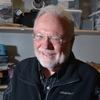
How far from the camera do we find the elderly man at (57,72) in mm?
706

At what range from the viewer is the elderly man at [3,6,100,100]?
0.71m

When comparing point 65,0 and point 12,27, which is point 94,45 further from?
point 12,27

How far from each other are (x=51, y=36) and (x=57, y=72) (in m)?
0.27

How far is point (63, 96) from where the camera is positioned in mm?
717

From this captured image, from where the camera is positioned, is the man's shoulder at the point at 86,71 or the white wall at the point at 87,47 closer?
the man's shoulder at the point at 86,71

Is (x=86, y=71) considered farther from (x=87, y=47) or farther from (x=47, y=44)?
(x=87, y=47)

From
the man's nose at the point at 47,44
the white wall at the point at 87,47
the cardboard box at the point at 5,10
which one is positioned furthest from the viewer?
the white wall at the point at 87,47

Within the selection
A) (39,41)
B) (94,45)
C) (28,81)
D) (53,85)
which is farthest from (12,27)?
(94,45)

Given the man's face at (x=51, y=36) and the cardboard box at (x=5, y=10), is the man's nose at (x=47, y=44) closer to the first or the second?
the man's face at (x=51, y=36)

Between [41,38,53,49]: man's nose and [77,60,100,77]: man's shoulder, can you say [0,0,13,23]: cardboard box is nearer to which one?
[41,38,53,49]: man's nose

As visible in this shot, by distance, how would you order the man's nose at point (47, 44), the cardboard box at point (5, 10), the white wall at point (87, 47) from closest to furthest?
the man's nose at point (47, 44) → the cardboard box at point (5, 10) → the white wall at point (87, 47)

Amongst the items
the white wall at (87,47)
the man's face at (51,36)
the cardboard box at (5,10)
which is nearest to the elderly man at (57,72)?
the man's face at (51,36)

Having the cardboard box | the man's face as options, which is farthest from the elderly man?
the cardboard box

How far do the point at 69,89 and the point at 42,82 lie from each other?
0.69ft
